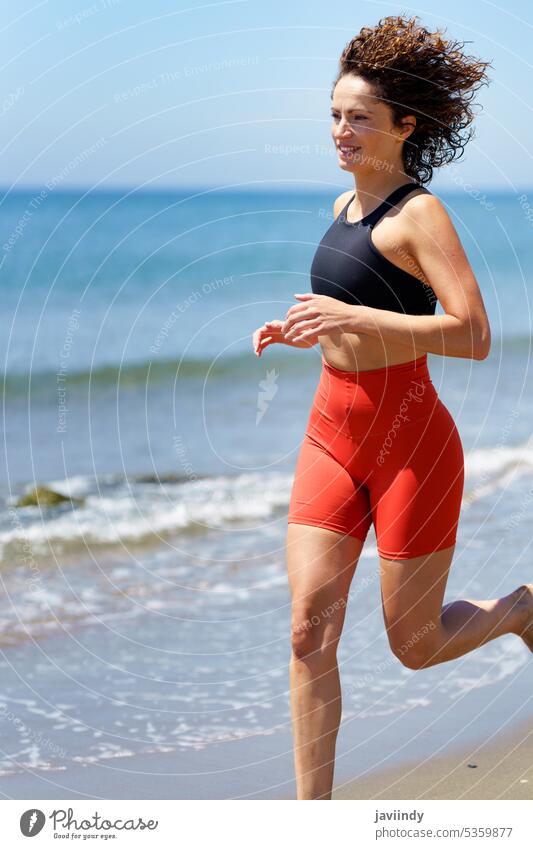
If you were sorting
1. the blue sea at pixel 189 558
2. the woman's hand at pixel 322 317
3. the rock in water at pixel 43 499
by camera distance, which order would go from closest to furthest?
the woman's hand at pixel 322 317 → the blue sea at pixel 189 558 → the rock in water at pixel 43 499

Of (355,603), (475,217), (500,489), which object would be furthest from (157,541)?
(475,217)

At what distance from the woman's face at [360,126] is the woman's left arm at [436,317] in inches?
12.6

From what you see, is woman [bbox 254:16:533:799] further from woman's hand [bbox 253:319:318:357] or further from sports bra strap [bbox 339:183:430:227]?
woman's hand [bbox 253:319:318:357]

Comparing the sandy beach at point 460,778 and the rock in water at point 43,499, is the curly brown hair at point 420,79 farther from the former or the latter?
the rock in water at point 43,499

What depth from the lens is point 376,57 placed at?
3.66 meters

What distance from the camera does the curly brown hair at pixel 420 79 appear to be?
12.1 ft

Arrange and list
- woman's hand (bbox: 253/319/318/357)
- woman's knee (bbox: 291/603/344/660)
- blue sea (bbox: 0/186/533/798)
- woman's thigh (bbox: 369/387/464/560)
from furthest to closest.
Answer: blue sea (bbox: 0/186/533/798) < woman's hand (bbox: 253/319/318/357) < woman's thigh (bbox: 369/387/464/560) < woman's knee (bbox: 291/603/344/660)

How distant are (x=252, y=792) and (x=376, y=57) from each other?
8.88 feet

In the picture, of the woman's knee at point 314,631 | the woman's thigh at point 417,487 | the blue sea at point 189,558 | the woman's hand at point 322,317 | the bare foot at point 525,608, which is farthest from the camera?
the blue sea at point 189,558

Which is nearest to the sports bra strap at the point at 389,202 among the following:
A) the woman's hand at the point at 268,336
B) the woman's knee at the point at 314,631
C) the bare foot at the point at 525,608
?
the woman's hand at the point at 268,336

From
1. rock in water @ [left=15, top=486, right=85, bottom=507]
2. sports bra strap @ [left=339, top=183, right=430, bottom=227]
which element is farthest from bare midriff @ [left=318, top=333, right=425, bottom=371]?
rock in water @ [left=15, top=486, right=85, bottom=507]

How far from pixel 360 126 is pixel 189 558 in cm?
434

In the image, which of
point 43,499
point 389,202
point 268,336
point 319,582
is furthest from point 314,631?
point 43,499

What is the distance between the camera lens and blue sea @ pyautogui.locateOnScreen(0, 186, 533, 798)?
4.87 metres
